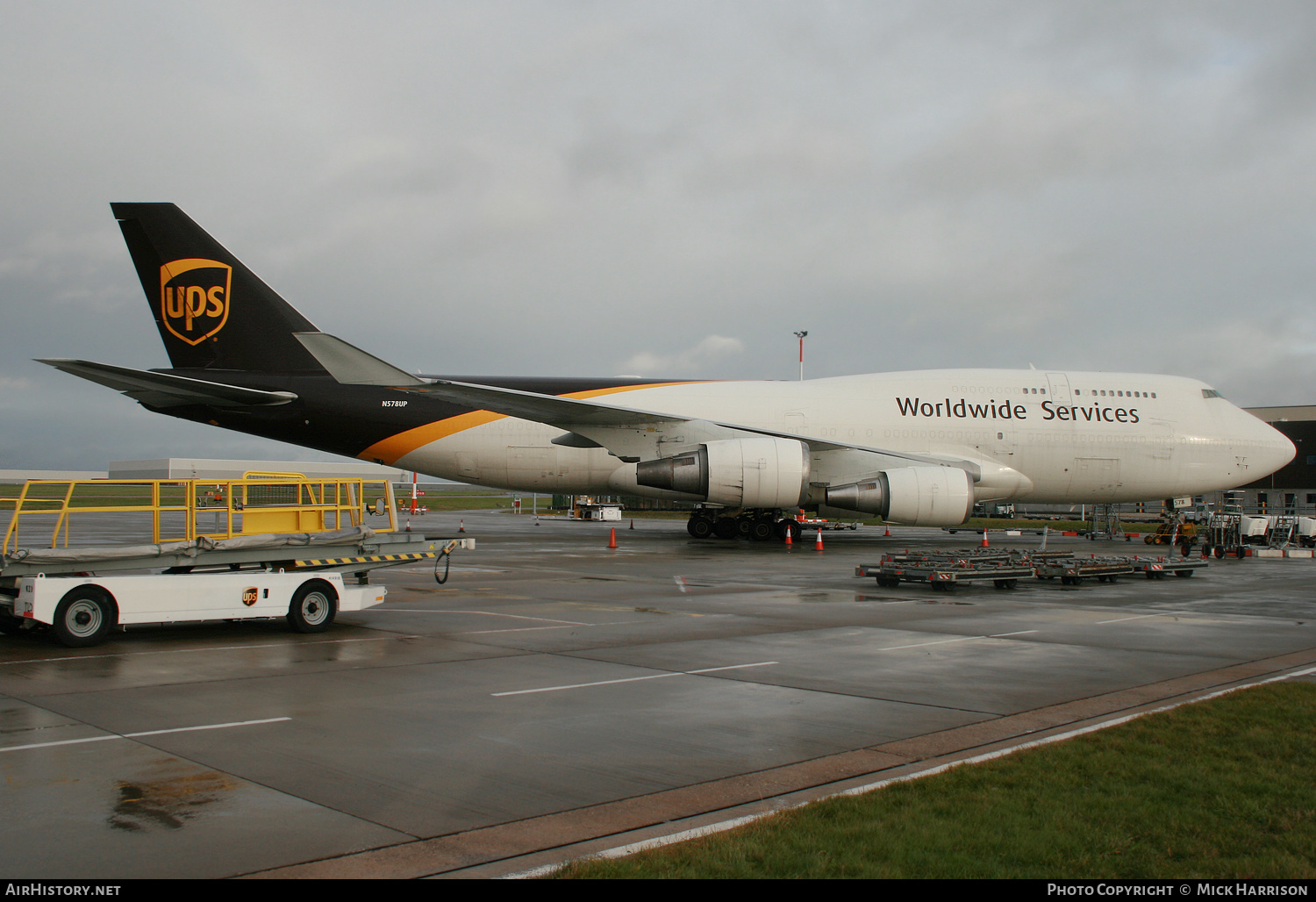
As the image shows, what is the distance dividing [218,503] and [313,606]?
1724 millimetres

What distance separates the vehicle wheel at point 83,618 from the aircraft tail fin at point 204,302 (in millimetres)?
14595

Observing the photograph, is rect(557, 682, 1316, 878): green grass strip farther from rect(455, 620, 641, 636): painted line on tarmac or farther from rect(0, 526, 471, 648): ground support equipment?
rect(0, 526, 471, 648): ground support equipment

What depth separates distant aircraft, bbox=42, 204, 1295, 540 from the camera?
23297mm

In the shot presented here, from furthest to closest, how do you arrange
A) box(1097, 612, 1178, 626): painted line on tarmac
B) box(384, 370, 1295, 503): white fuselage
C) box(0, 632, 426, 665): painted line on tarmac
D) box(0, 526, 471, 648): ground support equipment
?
box(384, 370, 1295, 503): white fuselage < box(1097, 612, 1178, 626): painted line on tarmac < box(0, 526, 471, 648): ground support equipment < box(0, 632, 426, 665): painted line on tarmac

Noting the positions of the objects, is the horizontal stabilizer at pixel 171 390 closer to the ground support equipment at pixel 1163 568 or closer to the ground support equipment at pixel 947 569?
the ground support equipment at pixel 947 569

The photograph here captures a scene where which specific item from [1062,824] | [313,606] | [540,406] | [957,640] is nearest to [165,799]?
[1062,824]

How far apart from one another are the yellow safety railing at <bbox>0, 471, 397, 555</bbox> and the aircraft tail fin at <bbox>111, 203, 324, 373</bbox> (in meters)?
11.6

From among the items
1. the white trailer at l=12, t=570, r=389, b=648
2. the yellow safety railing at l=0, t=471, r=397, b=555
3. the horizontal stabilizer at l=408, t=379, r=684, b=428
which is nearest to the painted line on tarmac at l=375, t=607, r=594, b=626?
the yellow safety railing at l=0, t=471, r=397, b=555

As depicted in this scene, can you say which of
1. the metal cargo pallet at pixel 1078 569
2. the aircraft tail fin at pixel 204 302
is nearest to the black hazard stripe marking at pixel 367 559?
the metal cargo pallet at pixel 1078 569

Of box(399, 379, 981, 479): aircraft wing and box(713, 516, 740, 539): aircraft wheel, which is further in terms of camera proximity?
box(713, 516, 740, 539): aircraft wheel

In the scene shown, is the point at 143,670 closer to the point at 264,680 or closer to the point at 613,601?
the point at 264,680

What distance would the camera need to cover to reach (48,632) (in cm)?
1038

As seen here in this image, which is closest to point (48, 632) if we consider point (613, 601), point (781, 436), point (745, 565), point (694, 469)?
point (613, 601)

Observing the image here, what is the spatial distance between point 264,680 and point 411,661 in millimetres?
1380
